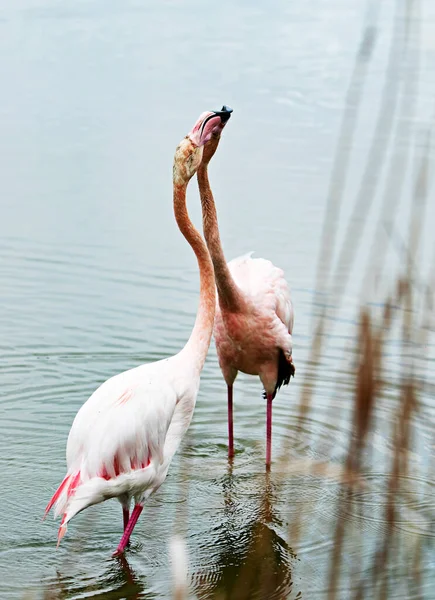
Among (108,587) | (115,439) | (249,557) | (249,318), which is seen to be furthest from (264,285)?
(108,587)

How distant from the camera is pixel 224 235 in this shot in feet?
31.9

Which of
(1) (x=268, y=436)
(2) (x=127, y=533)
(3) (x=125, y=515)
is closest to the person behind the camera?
(2) (x=127, y=533)

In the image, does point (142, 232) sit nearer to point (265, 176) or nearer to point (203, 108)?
point (265, 176)

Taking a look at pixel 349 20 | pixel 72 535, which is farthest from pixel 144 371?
pixel 349 20

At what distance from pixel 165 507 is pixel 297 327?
9.70 ft

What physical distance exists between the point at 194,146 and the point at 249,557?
81.6 inches

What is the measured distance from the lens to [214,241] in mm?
6066

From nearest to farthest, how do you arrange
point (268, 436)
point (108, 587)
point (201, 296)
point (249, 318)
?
point (108, 587) → point (201, 296) → point (249, 318) → point (268, 436)

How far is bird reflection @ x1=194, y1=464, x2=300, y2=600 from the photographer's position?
472 centimetres

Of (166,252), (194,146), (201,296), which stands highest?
(194,146)

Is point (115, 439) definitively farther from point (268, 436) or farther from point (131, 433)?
point (268, 436)

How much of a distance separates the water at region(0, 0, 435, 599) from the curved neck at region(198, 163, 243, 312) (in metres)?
0.86

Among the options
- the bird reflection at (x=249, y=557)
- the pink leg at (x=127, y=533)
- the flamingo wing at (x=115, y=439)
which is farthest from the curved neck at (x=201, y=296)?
the bird reflection at (x=249, y=557)

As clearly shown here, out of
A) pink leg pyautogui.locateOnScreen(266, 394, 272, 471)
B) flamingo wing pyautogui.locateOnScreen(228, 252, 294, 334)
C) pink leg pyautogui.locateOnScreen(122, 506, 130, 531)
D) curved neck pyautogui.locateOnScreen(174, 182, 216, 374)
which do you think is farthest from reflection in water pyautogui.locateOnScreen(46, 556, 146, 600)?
flamingo wing pyautogui.locateOnScreen(228, 252, 294, 334)
